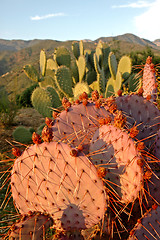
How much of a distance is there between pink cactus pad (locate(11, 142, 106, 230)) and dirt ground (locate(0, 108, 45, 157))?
301 cm

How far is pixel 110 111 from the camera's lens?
140 centimetres

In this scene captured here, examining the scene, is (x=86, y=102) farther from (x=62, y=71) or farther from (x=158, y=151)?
(x=62, y=71)

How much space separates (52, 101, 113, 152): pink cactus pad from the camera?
56.6 inches

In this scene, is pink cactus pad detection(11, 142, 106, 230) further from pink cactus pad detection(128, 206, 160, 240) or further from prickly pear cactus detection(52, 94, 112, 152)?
prickly pear cactus detection(52, 94, 112, 152)

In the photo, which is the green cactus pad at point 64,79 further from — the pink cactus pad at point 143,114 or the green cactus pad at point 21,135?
the pink cactus pad at point 143,114

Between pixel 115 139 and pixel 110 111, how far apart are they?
1.16 ft

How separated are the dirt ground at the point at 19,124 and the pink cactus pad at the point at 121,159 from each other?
3.17 m

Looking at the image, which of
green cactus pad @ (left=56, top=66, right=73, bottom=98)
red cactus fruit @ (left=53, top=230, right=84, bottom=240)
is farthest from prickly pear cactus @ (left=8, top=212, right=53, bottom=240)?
green cactus pad @ (left=56, top=66, right=73, bottom=98)

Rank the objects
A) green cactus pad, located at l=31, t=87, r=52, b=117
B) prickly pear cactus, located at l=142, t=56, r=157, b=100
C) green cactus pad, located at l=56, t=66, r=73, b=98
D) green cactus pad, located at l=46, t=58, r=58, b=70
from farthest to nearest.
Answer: green cactus pad, located at l=46, t=58, r=58, b=70
green cactus pad, located at l=56, t=66, r=73, b=98
green cactus pad, located at l=31, t=87, r=52, b=117
prickly pear cactus, located at l=142, t=56, r=157, b=100

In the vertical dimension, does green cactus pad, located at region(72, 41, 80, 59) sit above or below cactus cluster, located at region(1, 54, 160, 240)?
above

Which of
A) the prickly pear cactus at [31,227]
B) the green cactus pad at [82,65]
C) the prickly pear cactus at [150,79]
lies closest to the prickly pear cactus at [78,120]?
the prickly pear cactus at [31,227]

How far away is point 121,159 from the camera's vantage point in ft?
3.55

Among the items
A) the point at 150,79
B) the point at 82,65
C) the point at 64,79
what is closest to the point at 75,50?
the point at 82,65

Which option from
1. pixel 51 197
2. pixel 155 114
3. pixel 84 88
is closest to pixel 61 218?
pixel 51 197
